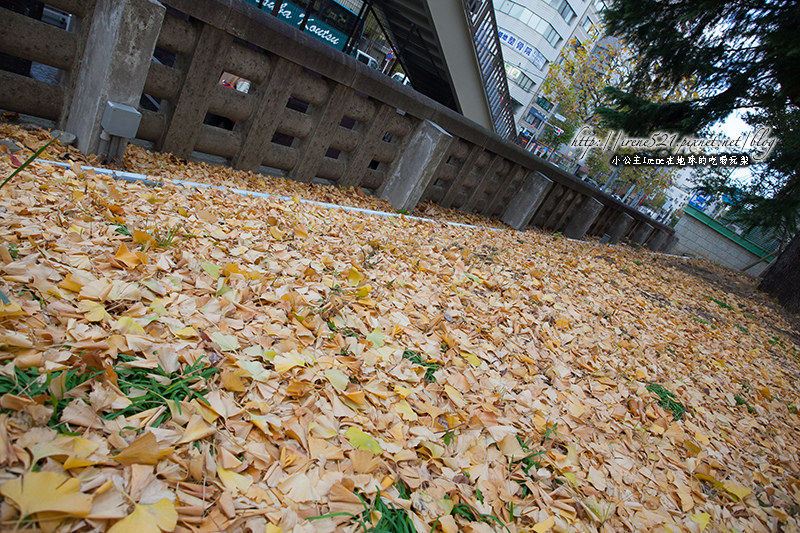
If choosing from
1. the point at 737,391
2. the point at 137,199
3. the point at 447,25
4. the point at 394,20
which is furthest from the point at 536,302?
the point at 394,20

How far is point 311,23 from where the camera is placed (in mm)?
16625

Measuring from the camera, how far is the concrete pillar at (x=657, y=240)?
17500mm

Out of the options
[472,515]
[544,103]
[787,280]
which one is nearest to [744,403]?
[472,515]

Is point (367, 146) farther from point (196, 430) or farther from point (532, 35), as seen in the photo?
point (532, 35)

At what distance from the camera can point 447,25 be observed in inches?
371

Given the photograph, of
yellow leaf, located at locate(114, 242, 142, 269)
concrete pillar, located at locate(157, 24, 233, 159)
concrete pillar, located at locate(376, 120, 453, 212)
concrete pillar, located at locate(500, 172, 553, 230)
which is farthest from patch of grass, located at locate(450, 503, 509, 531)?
concrete pillar, located at locate(500, 172, 553, 230)

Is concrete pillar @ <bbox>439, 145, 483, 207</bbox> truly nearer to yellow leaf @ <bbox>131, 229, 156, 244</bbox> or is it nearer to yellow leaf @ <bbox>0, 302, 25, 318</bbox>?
yellow leaf @ <bbox>131, 229, 156, 244</bbox>

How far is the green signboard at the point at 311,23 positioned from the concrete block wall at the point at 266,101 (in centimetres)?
1254

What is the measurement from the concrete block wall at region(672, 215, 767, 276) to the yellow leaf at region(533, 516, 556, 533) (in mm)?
26140

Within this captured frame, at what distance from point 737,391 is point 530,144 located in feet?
129

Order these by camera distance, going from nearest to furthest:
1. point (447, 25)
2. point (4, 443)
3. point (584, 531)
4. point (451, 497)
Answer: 1. point (4, 443)
2. point (451, 497)
3. point (584, 531)
4. point (447, 25)

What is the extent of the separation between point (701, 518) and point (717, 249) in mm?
27294

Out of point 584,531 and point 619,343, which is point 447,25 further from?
point 584,531

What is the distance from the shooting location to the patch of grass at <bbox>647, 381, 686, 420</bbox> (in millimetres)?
2941
